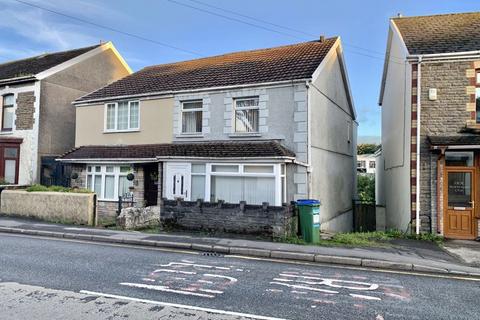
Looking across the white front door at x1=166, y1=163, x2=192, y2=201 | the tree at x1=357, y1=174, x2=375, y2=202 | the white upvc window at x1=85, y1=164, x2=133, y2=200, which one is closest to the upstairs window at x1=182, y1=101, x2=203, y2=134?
the white front door at x1=166, y1=163, x2=192, y2=201

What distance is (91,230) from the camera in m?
12.0

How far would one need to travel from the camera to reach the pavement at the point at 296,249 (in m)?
8.15

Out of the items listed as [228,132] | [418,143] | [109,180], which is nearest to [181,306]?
[228,132]

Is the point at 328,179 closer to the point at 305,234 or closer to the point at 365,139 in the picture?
the point at 305,234

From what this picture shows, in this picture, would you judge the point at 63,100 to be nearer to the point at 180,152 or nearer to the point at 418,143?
the point at 180,152

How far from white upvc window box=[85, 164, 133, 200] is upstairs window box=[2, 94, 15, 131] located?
7649 millimetres

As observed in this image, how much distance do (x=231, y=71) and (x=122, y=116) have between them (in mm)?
5856

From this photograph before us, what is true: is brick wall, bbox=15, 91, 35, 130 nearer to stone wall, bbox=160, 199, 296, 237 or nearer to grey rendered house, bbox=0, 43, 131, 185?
grey rendered house, bbox=0, 43, 131, 185

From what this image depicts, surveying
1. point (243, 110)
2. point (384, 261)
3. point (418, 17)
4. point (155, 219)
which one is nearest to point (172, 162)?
point (155, 219)

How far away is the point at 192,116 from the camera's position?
15.9 metres

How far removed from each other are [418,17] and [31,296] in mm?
18220

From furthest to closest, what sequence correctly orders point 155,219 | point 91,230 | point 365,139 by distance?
point 365,139, point 155,219, point 91,230

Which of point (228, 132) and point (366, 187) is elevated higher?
point (228, 132)

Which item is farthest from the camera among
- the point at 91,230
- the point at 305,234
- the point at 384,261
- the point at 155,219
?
the point at 155,219
